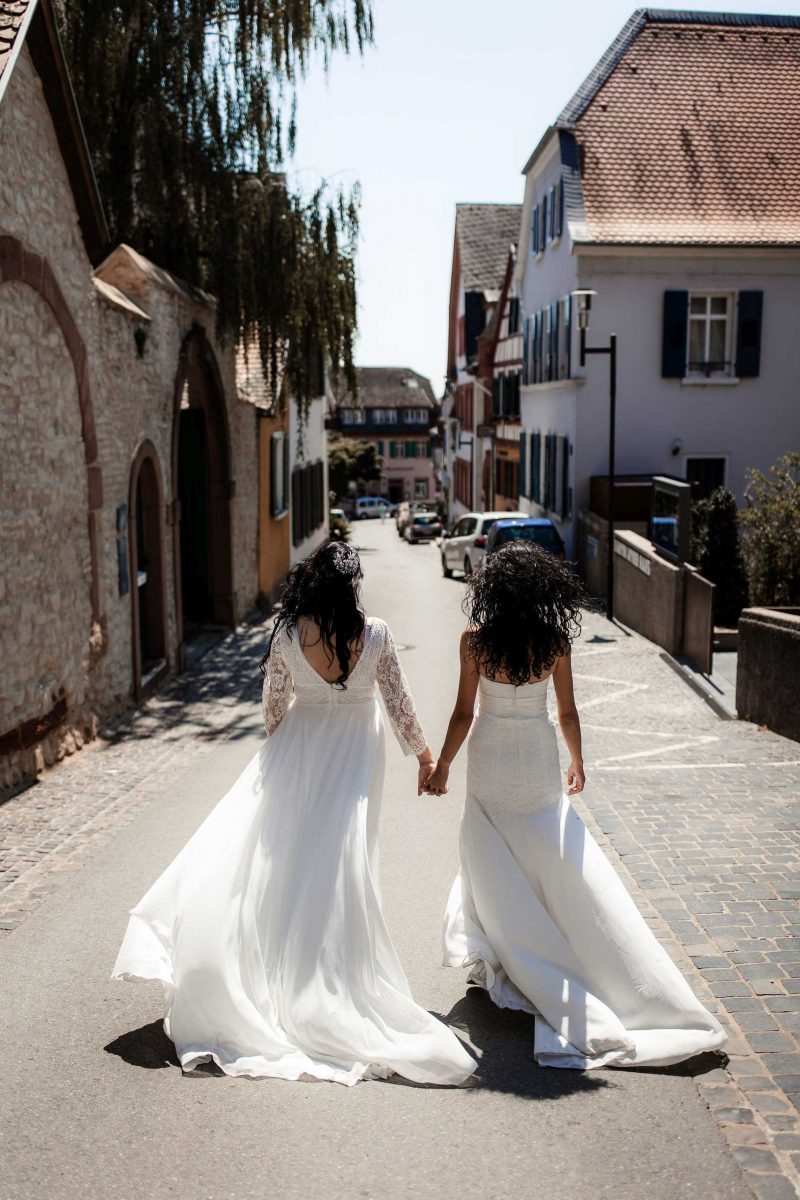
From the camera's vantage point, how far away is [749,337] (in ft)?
78.7

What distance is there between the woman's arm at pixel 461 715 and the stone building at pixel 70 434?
4.67 m

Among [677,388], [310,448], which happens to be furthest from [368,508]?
[677,388]

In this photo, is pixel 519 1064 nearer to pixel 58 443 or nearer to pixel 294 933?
pixel 294 933

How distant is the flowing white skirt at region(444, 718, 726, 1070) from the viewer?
450cm

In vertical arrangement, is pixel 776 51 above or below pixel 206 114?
above

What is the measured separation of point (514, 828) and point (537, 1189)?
1.46m

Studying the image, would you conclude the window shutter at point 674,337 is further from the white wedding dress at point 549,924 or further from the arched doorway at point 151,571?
the white wedding dress at point 549,924

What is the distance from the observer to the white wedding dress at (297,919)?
172 inches

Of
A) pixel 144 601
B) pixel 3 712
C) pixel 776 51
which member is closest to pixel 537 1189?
pixel 3 712

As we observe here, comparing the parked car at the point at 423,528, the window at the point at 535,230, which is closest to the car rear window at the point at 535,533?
the window at the point at 535,230

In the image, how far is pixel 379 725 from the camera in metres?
5.04

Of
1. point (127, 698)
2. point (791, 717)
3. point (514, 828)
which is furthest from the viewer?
point (127, 698)

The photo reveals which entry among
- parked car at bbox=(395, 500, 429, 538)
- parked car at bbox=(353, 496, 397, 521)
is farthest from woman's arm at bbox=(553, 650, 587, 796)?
parked car at bbox=(353, 496, 397, 521)

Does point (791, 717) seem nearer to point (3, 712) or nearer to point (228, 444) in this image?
point (3, 712)
